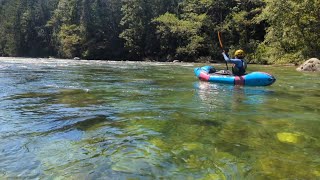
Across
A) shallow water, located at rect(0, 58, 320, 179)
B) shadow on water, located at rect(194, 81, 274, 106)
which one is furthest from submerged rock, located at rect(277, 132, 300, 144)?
shadow on water, located at rect(194, 81, 274, 106)

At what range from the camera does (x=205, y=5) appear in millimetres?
39938

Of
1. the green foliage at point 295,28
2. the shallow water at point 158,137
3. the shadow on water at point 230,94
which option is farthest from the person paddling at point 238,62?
the green foliage at point 295,28

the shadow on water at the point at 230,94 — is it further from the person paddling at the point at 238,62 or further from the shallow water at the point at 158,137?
the person paddling at the point at 238,62

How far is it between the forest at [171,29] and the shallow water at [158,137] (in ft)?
58.7

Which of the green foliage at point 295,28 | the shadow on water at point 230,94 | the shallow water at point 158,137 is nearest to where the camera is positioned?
the shallow water at point 158,137

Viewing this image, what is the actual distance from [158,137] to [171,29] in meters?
36.1

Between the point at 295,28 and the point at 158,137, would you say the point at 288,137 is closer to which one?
the point at 158,137

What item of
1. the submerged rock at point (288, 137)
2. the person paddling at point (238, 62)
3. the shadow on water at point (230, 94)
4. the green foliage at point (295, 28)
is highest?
the green foliage at point (295, 28)

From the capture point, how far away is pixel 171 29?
40.2 metres

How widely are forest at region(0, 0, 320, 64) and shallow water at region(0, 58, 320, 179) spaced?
58.7ft

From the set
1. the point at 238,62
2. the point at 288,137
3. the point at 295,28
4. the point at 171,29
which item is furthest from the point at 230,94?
the point at 171,29

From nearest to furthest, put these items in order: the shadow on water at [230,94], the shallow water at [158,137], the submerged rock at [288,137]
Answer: the shallow water at [158,137]
the submerged rock at [288,137]
the shadow on water at [230,94]

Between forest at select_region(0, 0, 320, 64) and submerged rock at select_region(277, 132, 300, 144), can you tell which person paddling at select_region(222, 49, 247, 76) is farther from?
forest at select_region(0, 0, 320, 64)

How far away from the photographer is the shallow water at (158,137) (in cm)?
363
